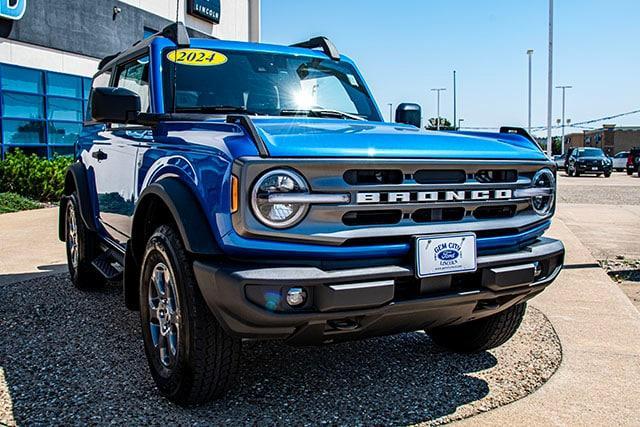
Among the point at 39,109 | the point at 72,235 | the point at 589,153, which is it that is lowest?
the point at 72,235

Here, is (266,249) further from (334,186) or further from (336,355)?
(336,355)

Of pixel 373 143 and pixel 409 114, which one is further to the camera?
pixel 409 114

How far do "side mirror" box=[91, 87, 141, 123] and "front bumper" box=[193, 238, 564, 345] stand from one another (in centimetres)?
127

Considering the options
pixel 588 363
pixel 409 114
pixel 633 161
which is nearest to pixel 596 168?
pixel 633 161

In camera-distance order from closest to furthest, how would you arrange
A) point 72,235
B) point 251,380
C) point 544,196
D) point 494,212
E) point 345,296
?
point 345,296 < point 494,212 < point 544,196 < point 251,380 < point 72,235

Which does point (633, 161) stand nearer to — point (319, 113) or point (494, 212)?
point (319, 113)

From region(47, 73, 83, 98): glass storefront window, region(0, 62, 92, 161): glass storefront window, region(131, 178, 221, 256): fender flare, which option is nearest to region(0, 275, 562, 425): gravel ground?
region(131, 178, 221, 256): fender flare

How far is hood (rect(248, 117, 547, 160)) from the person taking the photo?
9.06 ft

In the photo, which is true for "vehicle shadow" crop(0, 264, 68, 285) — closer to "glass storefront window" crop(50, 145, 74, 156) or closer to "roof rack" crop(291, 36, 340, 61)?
"roof rack" crop(291, 36, 340, 61)

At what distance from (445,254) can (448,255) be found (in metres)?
0.02

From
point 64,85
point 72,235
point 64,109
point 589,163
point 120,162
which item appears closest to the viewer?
point 120,162

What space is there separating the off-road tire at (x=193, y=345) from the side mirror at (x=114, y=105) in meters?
0.84

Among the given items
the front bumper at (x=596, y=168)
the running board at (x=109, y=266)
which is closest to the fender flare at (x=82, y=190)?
the running board at (x=109, y=266)

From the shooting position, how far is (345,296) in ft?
8.69
